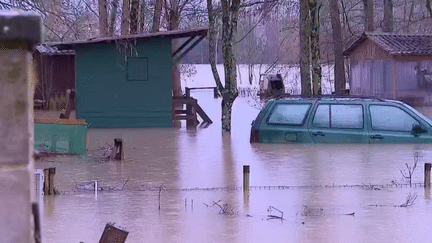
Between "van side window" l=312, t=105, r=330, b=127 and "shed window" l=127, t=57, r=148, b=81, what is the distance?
33.0 ft

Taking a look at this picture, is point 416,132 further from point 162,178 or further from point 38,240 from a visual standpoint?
point 38,240

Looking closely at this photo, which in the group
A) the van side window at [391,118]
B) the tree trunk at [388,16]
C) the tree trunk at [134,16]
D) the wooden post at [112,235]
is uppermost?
the tree trunk at [388,16]

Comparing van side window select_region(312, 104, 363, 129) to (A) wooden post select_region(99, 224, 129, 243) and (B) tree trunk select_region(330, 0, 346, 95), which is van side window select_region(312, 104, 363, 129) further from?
(B) tree trunk select_region(330, 0, 346, 95)

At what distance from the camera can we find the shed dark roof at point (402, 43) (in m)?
41.2

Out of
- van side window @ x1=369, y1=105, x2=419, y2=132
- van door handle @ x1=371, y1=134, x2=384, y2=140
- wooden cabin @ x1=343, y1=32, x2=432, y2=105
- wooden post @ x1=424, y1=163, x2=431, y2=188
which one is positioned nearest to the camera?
wooden post @ x1=424, y1=163, x2=431, y2=188

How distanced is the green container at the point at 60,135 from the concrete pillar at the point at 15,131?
16.1 m

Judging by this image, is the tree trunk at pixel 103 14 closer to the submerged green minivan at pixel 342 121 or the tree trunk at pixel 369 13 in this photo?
the tree trunk at pixel 369 13

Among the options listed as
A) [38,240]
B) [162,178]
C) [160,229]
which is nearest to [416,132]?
[162,178]

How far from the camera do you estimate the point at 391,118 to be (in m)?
20.7

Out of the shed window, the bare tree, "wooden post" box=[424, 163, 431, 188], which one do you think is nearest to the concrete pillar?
"wooden post" box=[424, 163, 431, 188]

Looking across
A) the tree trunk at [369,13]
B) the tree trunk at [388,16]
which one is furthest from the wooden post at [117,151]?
the tree trunk at [388,16]

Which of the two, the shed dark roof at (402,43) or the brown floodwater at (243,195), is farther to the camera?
the shed dark roof at (402,43)

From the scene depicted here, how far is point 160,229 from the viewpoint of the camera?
10.7 meters

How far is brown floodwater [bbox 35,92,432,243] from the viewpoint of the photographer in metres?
10.5
